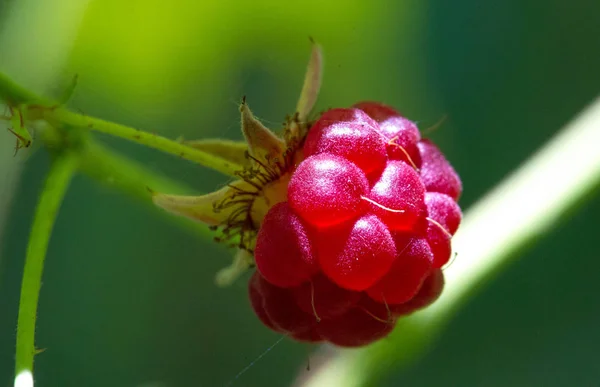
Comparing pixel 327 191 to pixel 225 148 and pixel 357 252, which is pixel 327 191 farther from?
pixel 225 148

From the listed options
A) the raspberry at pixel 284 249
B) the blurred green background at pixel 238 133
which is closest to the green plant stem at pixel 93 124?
the raspberry at pixel 284 249

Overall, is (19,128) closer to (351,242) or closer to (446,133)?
(351,242)

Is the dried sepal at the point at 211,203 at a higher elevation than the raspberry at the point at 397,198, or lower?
lower

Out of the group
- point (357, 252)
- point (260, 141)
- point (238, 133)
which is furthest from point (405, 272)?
point (238, 133)

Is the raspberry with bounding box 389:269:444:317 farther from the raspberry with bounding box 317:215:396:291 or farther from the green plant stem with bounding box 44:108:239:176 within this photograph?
the green plant stem with bounding box 44:108:239:176

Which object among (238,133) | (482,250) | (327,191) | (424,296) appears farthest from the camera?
(238,133)

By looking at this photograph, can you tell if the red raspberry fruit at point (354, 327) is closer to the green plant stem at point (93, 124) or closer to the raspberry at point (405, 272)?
the raspberry at point (405, 272)
